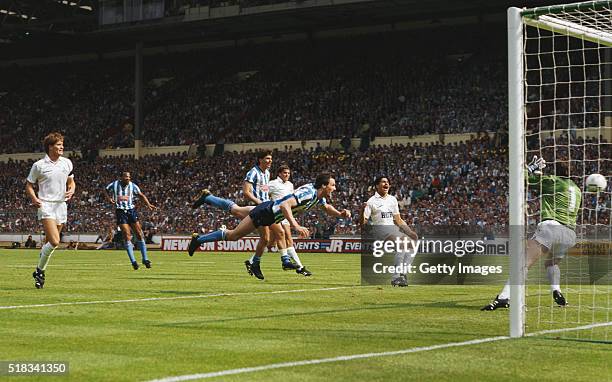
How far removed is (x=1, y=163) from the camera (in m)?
61.3

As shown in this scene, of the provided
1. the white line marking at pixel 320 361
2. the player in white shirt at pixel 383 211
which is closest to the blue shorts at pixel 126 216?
the player in white shirt at pixel 383 211

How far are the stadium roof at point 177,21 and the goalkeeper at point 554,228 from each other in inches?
1330

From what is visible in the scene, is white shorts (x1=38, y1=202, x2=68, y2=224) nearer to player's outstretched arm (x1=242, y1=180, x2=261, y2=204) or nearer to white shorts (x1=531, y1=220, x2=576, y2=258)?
player's outstretched arm (x1=242, y1=180, x2=261, y2=204)

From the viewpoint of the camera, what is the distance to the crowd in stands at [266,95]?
49906mm

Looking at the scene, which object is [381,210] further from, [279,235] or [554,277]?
[554,277]

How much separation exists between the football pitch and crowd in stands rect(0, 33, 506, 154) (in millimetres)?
34636

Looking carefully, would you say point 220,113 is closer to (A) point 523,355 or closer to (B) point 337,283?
(B) point 337,283

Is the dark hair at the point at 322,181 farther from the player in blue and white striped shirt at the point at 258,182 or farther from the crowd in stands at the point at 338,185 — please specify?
the crowd in stands at the point at 338,185

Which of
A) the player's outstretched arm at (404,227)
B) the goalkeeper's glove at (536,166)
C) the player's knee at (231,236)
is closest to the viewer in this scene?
the goalkeeper's glove at (536,166)

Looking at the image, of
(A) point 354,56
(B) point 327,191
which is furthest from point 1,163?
(B) point 327,191

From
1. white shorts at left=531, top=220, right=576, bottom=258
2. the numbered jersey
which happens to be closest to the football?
white shorts at left=531, top=220, right=576, bottom=258

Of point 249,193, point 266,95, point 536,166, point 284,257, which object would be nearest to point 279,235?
point 284,257

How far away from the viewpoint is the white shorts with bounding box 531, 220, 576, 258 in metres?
11.8

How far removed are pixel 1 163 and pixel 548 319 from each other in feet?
184
